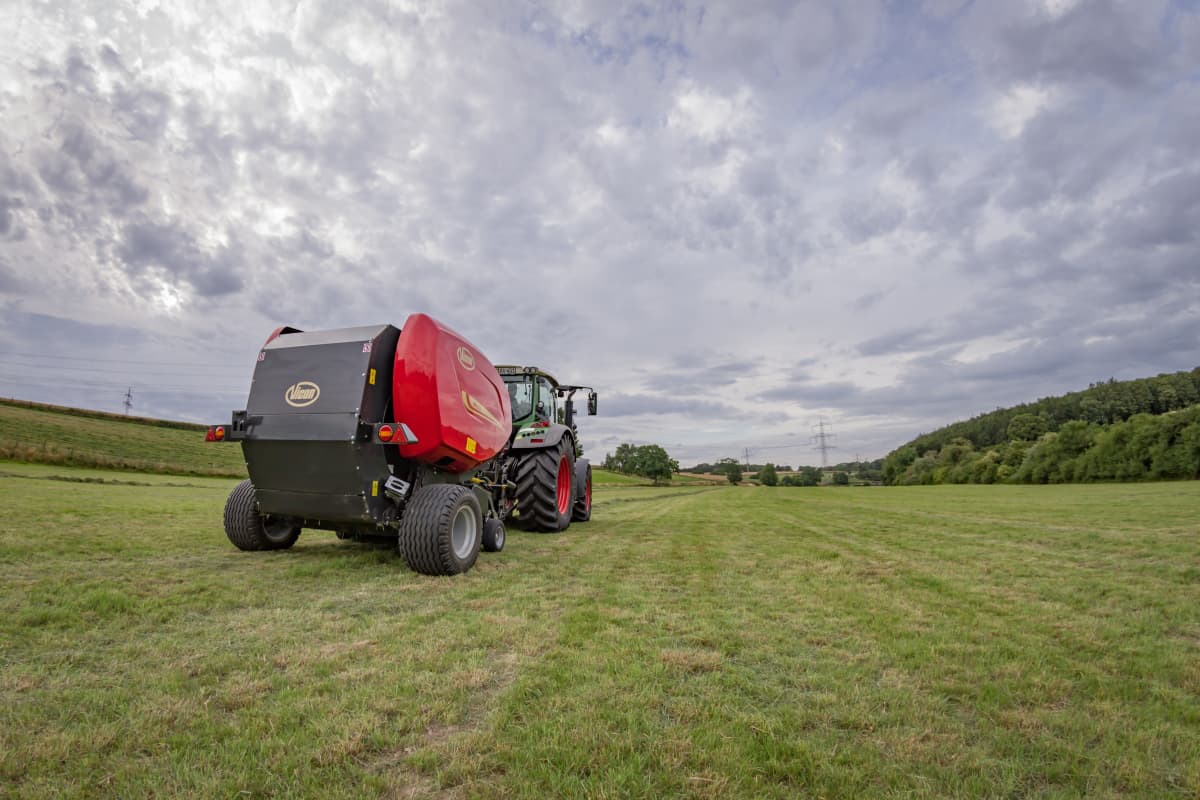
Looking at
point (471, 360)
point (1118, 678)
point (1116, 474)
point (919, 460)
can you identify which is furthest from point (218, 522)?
point (919, 460)

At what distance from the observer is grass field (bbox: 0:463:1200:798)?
2029 mm

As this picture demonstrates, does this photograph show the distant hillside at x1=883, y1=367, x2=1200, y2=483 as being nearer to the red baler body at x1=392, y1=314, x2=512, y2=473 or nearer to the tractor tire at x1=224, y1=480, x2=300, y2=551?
the red baler body at x1=392, y1=314, x2=512, y2=473

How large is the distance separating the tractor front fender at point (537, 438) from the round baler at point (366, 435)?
281 cm

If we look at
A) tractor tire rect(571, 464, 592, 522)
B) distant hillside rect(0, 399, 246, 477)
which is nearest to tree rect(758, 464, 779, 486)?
distant hillside rect(0, 399, 246, 477)

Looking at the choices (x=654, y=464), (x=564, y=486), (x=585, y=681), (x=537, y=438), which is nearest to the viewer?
(x=585, y=681)

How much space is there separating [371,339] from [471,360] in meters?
1.44

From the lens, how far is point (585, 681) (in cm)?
288

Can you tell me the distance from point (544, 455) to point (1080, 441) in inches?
2517

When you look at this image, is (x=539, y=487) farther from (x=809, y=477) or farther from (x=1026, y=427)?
(x=809, y=477)

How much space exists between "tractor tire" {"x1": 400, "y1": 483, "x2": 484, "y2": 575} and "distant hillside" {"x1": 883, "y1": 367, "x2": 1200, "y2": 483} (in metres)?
57.7

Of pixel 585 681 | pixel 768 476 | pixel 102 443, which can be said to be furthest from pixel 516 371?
pixel 768 476

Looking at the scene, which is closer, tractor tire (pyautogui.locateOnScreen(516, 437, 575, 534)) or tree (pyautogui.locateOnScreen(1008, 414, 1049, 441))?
tractor tire (pyautogui.locateOnScreen(516, 437, 575, 534))

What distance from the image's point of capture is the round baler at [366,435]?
560 cm

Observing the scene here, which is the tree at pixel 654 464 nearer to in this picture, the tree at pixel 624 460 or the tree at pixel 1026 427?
the tree at pixel 624 460
